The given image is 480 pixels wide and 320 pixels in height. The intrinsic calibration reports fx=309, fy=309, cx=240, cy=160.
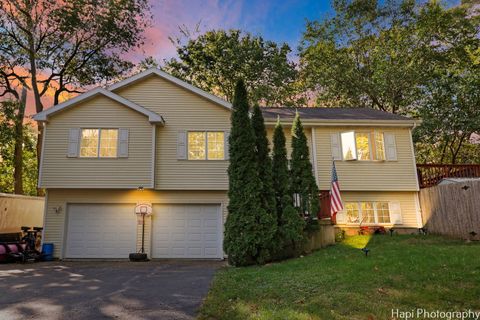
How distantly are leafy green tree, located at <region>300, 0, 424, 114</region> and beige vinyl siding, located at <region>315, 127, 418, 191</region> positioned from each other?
8.75 meters

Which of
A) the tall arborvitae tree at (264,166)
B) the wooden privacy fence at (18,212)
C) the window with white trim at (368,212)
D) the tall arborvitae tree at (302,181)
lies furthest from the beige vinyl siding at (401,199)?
the wooden privacy fence at (18,212)

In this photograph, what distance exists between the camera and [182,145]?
1332 cm

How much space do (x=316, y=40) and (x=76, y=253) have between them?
22000 mm

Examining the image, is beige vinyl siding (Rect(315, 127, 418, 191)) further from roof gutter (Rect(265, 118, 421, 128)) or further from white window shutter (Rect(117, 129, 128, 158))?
white window shutter (Rect(117, 129, 128, 158))

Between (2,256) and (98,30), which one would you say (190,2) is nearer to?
(98,30)

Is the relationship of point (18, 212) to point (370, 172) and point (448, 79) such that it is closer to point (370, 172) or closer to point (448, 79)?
point (370, 172)

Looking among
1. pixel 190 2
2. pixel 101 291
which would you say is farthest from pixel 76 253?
pixel 190 2

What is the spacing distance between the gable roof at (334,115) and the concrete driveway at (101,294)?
29.9ft

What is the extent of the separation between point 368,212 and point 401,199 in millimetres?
1688

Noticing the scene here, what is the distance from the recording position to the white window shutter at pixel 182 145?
43.4ft

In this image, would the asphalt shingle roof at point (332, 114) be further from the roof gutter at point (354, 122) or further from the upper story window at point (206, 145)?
the upper story window at point (206, 145)

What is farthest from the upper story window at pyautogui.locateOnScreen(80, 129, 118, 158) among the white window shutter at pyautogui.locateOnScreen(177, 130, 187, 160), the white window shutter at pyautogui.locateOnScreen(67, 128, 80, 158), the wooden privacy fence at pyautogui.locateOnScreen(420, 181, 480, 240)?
the wooden privacy fence at pyautogui.locateOnScreen(420, 181, 480, 240)

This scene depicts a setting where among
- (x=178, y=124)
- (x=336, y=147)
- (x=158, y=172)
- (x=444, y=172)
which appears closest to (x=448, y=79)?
(x=444, y=172)

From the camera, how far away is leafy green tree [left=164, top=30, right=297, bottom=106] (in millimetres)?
24812
